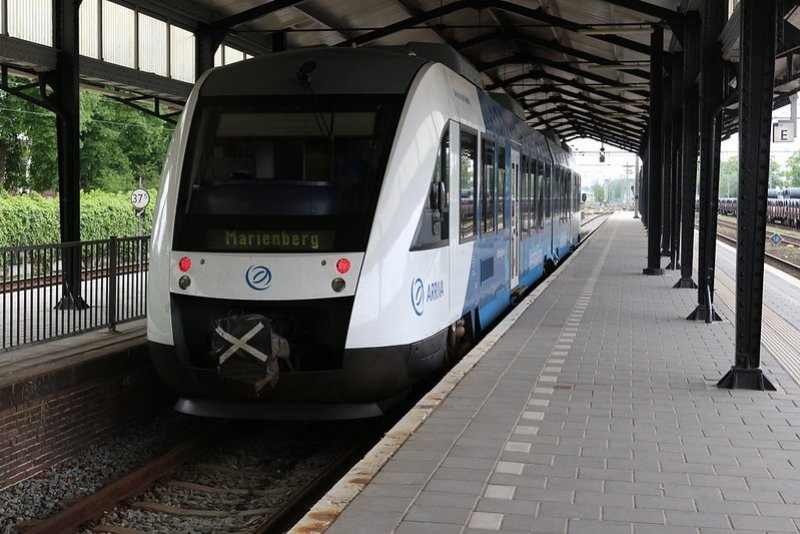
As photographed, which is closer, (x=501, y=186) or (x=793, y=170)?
(x=501, y=186)

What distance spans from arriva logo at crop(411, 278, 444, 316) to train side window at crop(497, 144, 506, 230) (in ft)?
12.0

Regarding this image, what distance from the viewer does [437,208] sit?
26.4 feet

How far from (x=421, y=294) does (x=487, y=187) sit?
322cm

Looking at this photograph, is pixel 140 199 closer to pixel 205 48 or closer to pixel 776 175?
pixel 205 48

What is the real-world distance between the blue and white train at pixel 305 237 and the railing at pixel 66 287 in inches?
70.6

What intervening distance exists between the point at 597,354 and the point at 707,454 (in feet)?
12.9

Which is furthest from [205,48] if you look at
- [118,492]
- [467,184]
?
[118,492]

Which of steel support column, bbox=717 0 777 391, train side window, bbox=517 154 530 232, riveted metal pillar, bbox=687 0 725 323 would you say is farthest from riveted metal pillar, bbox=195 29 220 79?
steel support column, bbox=717 0 777 391

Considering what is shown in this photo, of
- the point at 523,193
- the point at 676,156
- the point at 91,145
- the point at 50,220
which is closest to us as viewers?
the point at 523,193

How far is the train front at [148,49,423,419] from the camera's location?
712 centimetres

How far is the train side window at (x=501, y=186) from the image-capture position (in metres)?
11.5

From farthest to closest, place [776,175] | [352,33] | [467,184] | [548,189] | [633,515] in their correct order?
[776,175], [352,33], [548,189], [467,184], [633,515]

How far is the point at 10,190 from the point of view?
39281 mm

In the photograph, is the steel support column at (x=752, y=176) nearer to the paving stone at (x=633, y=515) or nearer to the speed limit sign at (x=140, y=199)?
the paving stone at (x=633, y=515)
